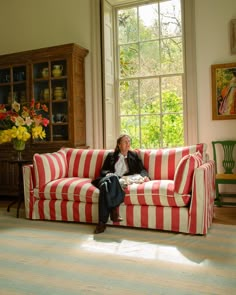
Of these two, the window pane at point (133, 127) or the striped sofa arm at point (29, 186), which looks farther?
the window pane at point (133, 127)

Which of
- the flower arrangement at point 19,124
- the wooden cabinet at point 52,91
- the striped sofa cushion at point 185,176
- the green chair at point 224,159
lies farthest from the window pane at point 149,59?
the striped sofa cushion at point 185,176

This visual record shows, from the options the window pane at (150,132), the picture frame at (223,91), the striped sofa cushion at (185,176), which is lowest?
the striped sofa cushion at (185,176)

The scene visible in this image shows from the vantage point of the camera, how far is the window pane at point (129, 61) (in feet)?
15.5

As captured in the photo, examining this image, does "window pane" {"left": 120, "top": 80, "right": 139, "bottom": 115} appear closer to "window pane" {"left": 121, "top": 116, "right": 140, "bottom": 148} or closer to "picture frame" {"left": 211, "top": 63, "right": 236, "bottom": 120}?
"window pane" {"left": 121, "top": 116, "right": 140, "bottom": 148}

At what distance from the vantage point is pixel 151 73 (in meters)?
4.63

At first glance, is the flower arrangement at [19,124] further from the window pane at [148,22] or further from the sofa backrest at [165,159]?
the window pane at [148,22]

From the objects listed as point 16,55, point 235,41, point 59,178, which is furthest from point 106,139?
point 235,41

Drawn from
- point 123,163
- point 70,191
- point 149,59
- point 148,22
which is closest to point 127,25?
point 148,22

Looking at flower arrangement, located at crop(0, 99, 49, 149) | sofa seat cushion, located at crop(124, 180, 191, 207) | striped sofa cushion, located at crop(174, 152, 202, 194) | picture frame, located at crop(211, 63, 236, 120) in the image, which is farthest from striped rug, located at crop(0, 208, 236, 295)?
picture frame, located at crop(211, 63, 236, 120)

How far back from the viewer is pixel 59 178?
3.81 metres

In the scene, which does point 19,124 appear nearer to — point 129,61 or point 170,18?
point 129,61

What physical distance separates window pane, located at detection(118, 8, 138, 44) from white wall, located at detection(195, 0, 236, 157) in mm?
941

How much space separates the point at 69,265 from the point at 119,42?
350 cm

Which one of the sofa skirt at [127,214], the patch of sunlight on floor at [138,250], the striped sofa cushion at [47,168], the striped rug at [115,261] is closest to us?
the striped rug at [115,261]
